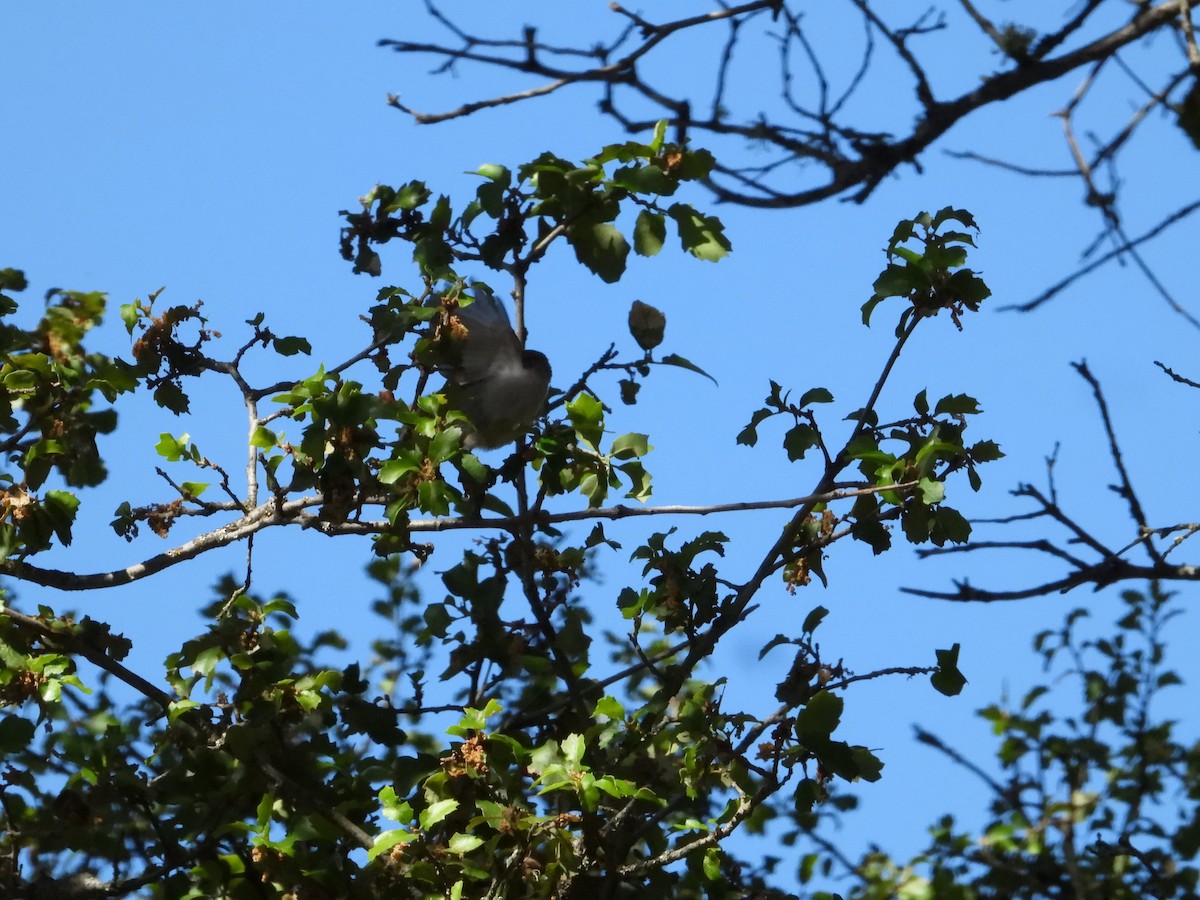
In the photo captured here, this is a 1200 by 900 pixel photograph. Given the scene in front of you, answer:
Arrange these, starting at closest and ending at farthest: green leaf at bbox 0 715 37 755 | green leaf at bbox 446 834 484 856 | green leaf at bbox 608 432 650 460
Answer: green leaf at bbox 446 834 484 856, green leaf at bbox 0 715 37 755, green leaf at bbox 608 432 650 460

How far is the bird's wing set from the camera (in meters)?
3.37

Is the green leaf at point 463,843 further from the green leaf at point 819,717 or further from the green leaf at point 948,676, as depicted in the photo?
the green leaf at point 948,676

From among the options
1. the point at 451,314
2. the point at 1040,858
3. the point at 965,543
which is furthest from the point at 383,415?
the point at 1040,858

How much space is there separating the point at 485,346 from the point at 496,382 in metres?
0.11

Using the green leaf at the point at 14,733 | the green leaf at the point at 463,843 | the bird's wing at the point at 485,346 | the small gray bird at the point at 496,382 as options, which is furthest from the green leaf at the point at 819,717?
the green leaf at the point at 14,733

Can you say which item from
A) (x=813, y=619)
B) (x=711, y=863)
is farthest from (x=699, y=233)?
(x=711, y=863)

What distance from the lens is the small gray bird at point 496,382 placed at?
3344mm

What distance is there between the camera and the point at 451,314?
114 inches

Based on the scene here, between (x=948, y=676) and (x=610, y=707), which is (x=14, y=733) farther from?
(x=948, y=676)

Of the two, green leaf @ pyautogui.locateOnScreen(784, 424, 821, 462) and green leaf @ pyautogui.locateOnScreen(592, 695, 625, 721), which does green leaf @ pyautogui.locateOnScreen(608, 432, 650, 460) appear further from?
green leaf @ pyautogui.locateOnScreen(592, 695, 625, 721)

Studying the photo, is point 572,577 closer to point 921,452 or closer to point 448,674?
point 448,674

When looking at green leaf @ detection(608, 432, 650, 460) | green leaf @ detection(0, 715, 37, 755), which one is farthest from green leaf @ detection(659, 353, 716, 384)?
green leaf @ detection(0, 715, 37, 755)

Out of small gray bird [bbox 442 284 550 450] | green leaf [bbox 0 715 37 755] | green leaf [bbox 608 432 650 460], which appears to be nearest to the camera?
green leaf [bbox 0 715 37 755]

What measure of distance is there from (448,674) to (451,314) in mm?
890
